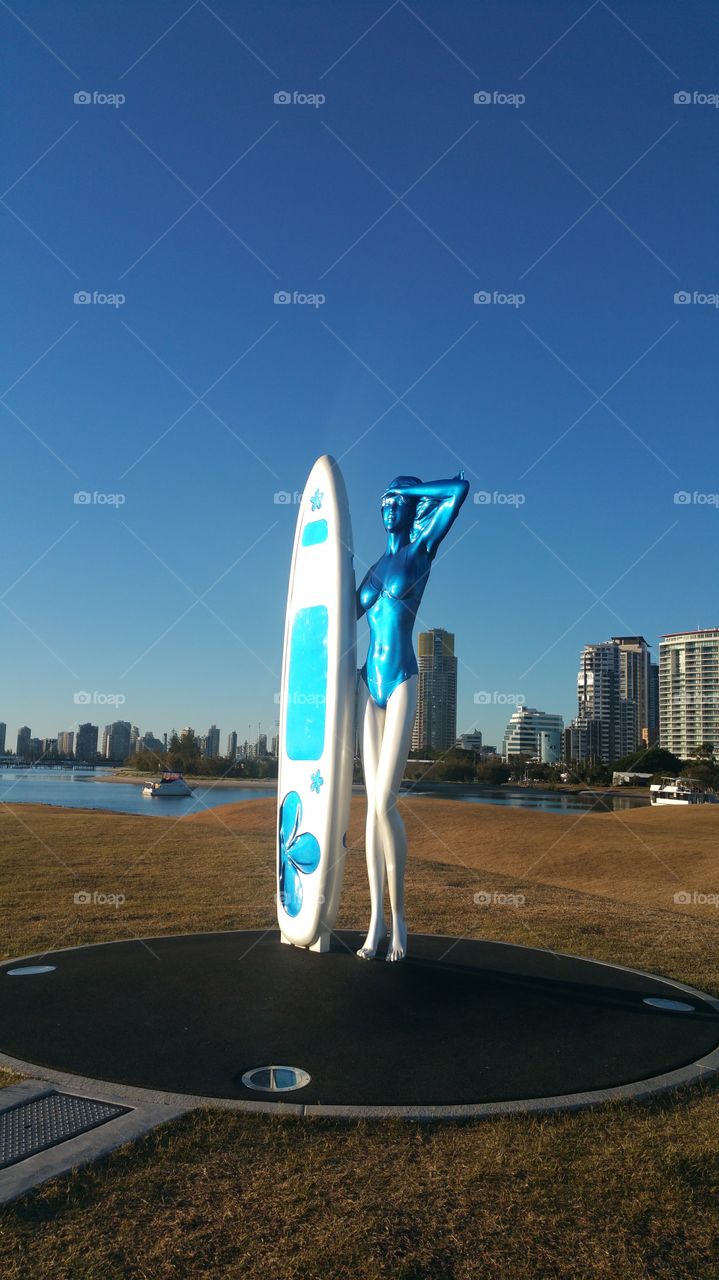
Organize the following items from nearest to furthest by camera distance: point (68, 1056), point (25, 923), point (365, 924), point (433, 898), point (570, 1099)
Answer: point (570, 1099), point (68, 1056), point (25, 923), point (365, 924), point (433, 898)

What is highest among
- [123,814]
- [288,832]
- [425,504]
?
[425,504]

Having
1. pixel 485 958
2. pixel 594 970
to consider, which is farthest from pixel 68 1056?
pixel 594 970

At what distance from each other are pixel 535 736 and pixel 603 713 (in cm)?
713

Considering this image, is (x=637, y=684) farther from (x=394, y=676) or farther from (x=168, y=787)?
Result: (x=394, y=676)

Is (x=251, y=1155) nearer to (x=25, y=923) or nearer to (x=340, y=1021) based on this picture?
(x=340, y=1021)

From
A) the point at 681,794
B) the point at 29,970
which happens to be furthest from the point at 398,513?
the point at 681,794

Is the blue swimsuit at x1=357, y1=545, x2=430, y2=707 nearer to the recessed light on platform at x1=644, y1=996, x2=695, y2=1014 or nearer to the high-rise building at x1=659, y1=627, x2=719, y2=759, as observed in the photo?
the recessed light on platform at x1=644, y1=996, x2=695, y2=1014

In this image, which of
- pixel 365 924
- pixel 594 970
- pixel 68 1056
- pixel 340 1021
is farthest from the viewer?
pixel 365 924

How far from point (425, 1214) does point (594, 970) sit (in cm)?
540

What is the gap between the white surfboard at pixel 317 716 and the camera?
8.38 m

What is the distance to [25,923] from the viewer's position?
35.4ft

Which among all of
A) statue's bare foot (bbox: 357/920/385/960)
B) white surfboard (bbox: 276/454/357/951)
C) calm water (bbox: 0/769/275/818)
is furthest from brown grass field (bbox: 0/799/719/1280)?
calm water (bbox: 0/769/275/818)

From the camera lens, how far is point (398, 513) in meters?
8.87

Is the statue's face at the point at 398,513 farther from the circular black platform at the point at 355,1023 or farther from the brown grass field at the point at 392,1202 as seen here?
the brown grass field at the point at 392,1202
